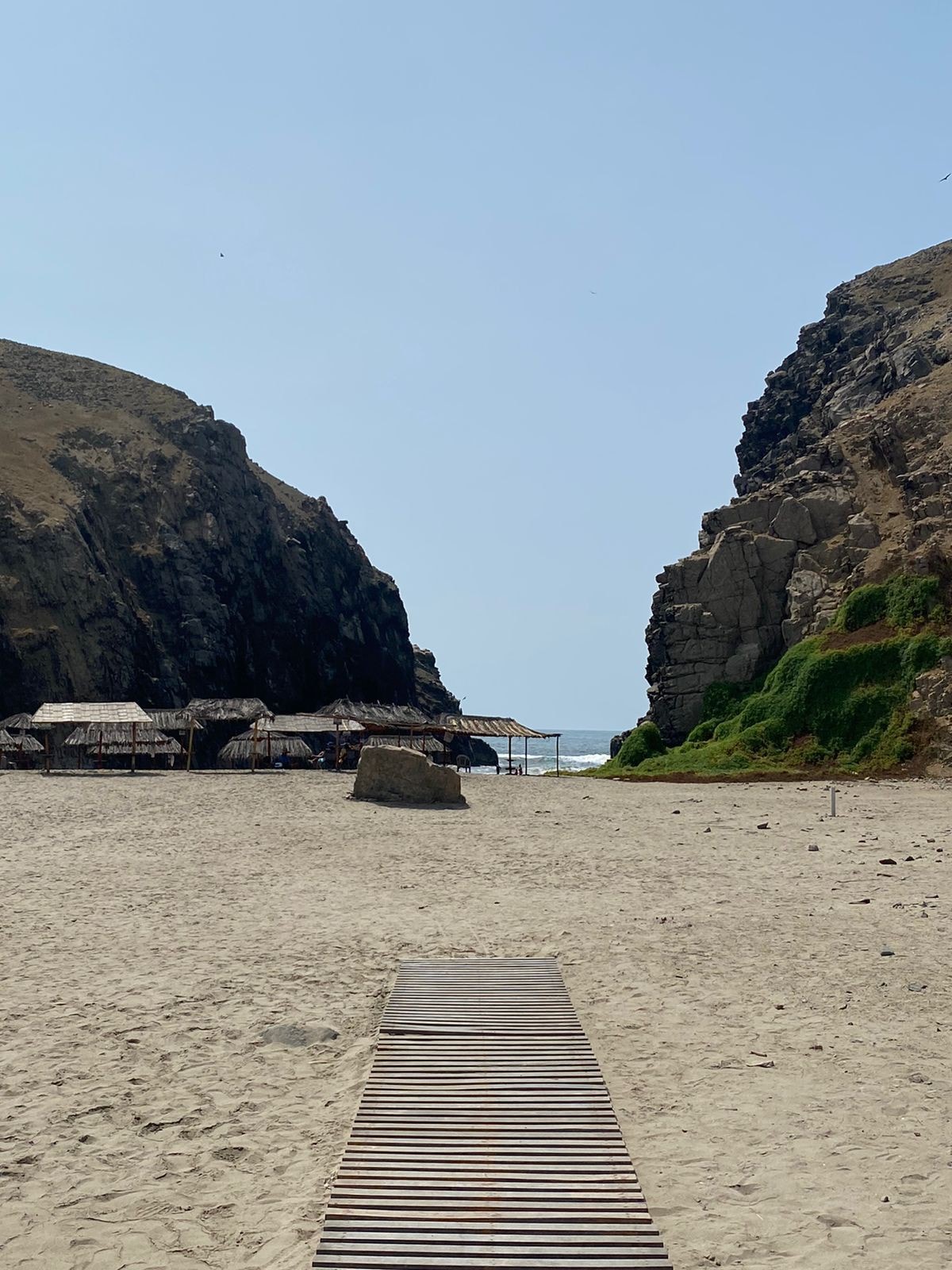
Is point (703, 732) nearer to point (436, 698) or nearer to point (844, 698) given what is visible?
point (844, 698)

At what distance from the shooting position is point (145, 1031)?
28.3 feet

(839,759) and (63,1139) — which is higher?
(839,759)

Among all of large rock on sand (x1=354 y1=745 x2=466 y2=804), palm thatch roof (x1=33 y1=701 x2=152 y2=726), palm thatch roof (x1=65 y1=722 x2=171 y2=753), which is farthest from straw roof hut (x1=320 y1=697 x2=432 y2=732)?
large rock on sand (x1=354 y1=745 x2=466 y2=804)

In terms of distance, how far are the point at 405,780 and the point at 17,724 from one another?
33.4m

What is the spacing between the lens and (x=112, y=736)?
5362 cm

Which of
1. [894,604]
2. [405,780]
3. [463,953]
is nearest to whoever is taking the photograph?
[463,953]

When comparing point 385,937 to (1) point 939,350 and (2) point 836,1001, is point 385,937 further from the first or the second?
(1) point 939,350

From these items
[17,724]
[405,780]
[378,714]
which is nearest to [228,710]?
[378,714]

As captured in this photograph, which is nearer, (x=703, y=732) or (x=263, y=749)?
(x=703, y=732)

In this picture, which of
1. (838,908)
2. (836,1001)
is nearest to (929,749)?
(838,908)

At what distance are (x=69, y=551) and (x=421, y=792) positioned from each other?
181 feet

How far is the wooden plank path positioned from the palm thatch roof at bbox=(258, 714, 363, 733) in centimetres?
4369

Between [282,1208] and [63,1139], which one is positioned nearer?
[282,1208]

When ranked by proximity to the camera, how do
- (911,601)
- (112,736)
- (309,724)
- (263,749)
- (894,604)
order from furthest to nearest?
(263,749) < (309,724) < (112,736) < (894,604) < (911,601)
